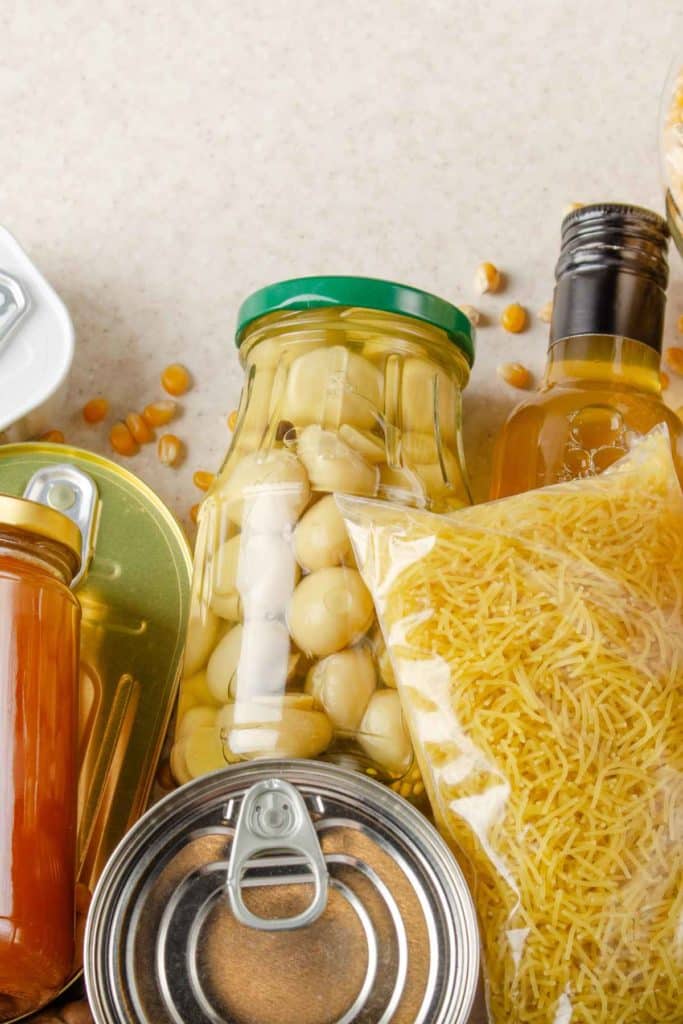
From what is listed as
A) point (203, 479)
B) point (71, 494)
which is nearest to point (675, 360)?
point (203, 479)

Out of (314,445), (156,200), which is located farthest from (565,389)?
(156,200)

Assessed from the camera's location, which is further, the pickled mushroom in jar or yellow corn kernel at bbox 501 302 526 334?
yellow corn kernel at bbox 501 302 526 334

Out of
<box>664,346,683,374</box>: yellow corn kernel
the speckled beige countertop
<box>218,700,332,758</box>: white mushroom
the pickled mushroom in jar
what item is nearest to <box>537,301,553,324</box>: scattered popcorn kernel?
the speckled beige countertop

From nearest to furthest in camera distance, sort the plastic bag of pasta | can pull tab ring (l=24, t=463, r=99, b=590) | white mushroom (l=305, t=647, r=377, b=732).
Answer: the plastic bag of pasta → white mushroom (l=305, t=647, r=377, b=732) → can pull tab ring (l=24, t=463, r=99, b=590)

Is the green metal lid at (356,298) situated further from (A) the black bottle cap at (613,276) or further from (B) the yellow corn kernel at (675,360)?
(B) the yellow corn kernel at (675,360)

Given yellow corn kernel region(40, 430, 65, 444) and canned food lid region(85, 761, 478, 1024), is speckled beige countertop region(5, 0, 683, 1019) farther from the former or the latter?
canned food lid region(85, 761, 478, 1024)

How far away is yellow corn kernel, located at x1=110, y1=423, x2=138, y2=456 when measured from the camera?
1129 millimetres

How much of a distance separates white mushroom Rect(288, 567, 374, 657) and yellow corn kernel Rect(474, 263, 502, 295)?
0.37 meters

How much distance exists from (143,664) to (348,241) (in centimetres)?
45

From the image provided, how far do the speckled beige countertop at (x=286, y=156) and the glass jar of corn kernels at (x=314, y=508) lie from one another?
0.54 ft

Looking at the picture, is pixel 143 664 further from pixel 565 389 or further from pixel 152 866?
pixel 565 389

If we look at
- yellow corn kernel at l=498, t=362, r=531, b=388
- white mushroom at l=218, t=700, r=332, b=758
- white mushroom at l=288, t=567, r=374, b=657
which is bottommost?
white mushroom at l=218, t=700, r=332, b=758

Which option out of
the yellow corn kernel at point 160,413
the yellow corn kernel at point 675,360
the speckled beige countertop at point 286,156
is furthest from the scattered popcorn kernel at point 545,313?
the yellow corn kernel at point 160,413

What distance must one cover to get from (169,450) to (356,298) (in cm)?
28
